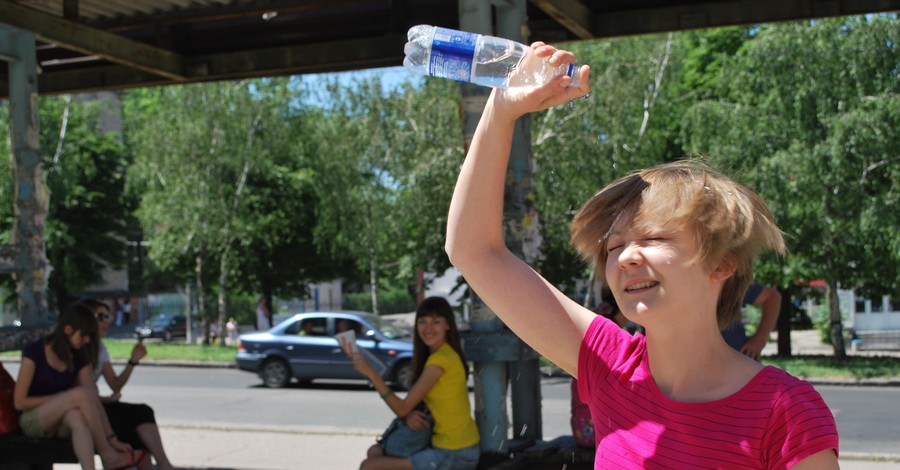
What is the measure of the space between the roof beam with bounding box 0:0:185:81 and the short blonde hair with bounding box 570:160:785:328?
6437 millimetres

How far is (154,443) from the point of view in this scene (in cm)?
784

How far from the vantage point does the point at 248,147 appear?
3506 centimetres

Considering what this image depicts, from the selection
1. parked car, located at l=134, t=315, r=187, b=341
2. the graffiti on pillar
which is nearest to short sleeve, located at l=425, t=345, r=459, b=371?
the graffiti on pillar

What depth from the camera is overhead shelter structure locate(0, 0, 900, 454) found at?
664 centimetres

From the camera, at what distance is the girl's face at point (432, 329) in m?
6.63

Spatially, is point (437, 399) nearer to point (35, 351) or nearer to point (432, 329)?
point (432, 329)

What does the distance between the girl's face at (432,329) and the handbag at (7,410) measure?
9.62ft

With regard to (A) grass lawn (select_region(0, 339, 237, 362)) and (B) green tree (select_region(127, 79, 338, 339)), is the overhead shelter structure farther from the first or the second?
(B) green tree (select_region(127, 79, 338, 339))

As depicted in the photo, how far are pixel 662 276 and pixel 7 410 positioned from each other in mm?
6260

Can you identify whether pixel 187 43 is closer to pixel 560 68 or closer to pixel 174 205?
pixel 560 68

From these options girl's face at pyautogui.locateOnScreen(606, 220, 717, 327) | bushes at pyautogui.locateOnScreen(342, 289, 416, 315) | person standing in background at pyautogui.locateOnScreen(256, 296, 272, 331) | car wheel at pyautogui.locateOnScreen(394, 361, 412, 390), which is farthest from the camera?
bushes at pyautogui.locateOnScreen(342, 289, 416, 315)

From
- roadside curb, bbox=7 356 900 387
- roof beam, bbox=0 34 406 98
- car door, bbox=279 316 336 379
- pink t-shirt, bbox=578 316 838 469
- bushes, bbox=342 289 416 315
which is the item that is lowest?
bushes, bbox=342 289 416 315

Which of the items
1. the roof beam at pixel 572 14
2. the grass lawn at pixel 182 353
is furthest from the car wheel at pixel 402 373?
the roof beam at pixel 572 14

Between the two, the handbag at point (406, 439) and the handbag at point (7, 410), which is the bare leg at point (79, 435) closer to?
the handbag at point (7, 410)
